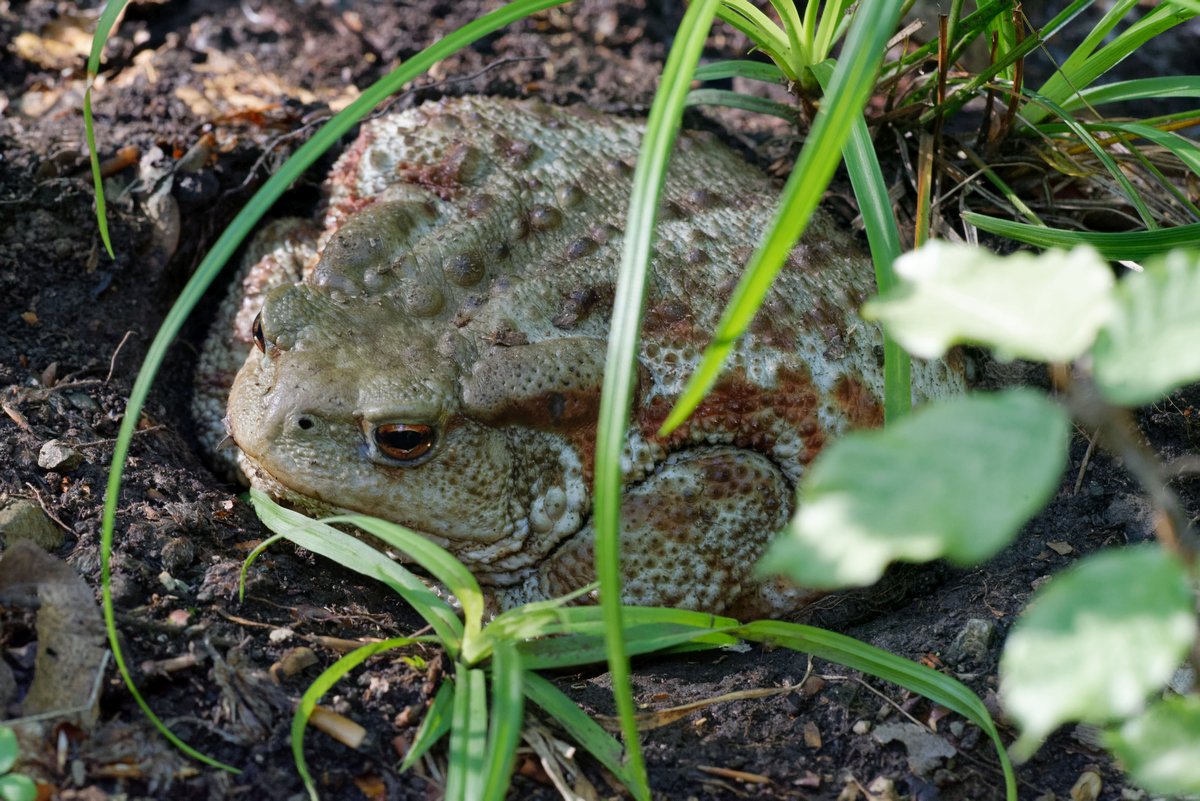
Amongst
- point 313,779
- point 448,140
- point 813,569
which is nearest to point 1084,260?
point 813,569

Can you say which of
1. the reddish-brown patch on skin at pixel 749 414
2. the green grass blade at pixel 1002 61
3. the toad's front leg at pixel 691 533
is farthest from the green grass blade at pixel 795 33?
the toad's front leg at pixel 691 533

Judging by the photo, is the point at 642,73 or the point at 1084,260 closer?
the point at 1084,260

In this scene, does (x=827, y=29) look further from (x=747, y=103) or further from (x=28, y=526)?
(x=28, y=526)

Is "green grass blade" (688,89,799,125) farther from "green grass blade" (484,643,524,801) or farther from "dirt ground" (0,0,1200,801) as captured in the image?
"green grass blade" (484,643,524,801)

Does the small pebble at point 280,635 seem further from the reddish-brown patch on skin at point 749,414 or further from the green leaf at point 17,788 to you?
the reddish-brown patch on skin at point 749,414

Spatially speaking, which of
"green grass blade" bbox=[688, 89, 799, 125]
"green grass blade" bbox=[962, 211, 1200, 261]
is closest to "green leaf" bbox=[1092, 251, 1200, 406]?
"green grass blade" bbox=[962, 211, 1200, 261]

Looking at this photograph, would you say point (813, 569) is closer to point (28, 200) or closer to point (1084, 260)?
point (1084, 260)
